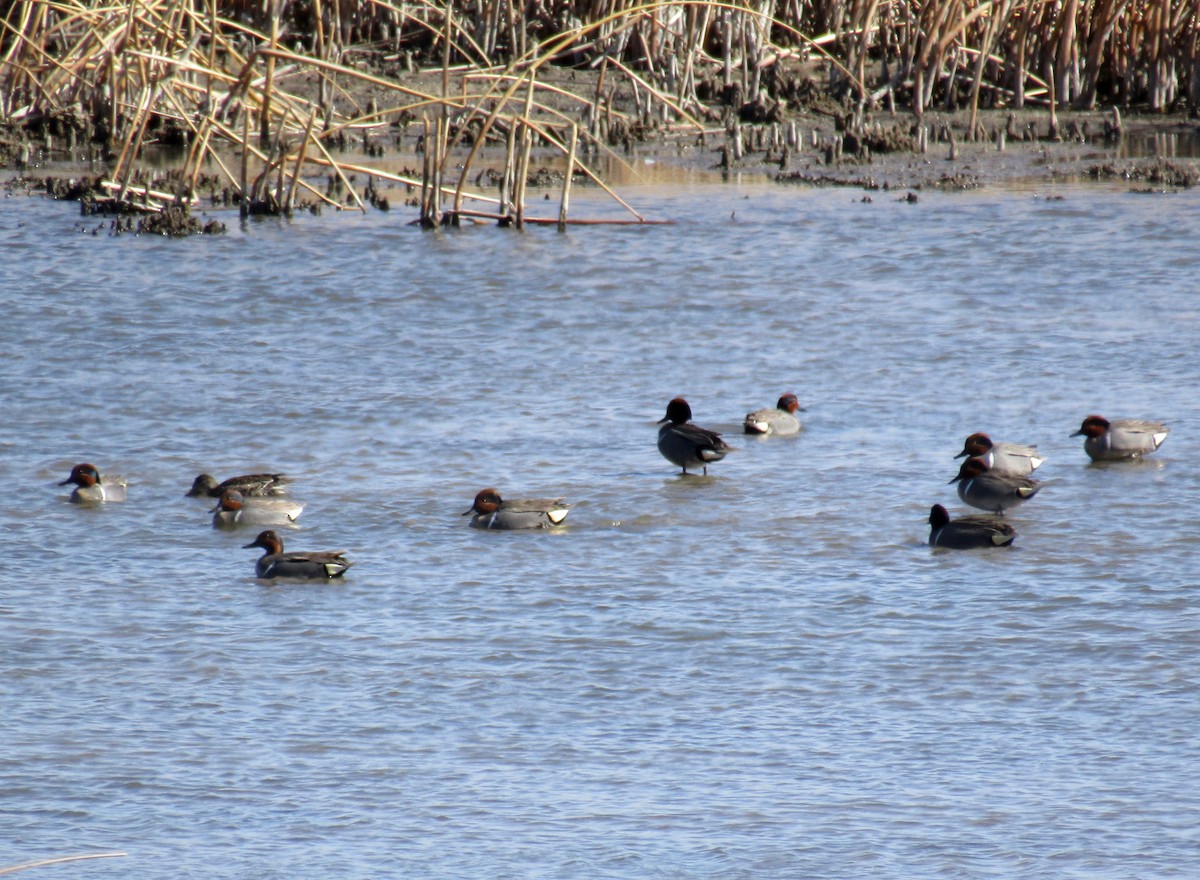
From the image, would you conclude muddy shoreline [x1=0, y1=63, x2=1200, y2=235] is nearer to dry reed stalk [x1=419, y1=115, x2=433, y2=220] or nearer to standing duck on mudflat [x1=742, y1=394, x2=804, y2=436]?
dry reed stalk [x1=419, y1=115, x2=433, y2=220]

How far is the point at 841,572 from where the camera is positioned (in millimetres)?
8492

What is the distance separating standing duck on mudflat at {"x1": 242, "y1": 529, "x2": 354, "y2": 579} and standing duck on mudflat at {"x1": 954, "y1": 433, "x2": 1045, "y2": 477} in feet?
11.3

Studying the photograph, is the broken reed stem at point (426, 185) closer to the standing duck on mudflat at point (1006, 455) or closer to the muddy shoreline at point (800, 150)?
the muddy shoreline at point (800, 150)

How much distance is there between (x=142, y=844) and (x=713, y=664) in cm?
239

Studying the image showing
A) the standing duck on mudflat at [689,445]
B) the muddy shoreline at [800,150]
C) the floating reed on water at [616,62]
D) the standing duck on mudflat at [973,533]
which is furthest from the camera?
the floating reed on water at [616,62]

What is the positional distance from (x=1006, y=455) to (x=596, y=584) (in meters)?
2.73

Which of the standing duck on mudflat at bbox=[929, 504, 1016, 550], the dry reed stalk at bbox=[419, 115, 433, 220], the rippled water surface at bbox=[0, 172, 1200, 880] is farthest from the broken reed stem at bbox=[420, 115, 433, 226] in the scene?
the standing duck on mudflat at bbox=[929, 504, 1016, 550]

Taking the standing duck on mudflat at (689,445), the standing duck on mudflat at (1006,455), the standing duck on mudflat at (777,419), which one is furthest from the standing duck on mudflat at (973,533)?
the standing duck on mudflat at (777,419)

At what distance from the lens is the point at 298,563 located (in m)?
8.29

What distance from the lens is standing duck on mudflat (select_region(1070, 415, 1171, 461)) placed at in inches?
406

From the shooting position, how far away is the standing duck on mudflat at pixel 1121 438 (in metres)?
10.3

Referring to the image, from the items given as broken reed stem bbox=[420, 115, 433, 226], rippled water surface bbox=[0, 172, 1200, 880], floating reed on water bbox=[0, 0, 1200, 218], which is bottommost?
rippled water surface bbox=[0, 172, 1200, 880]

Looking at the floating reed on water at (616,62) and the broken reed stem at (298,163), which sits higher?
the floating reed on water at (616,62)

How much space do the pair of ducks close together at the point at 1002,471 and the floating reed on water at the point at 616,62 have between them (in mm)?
10647
